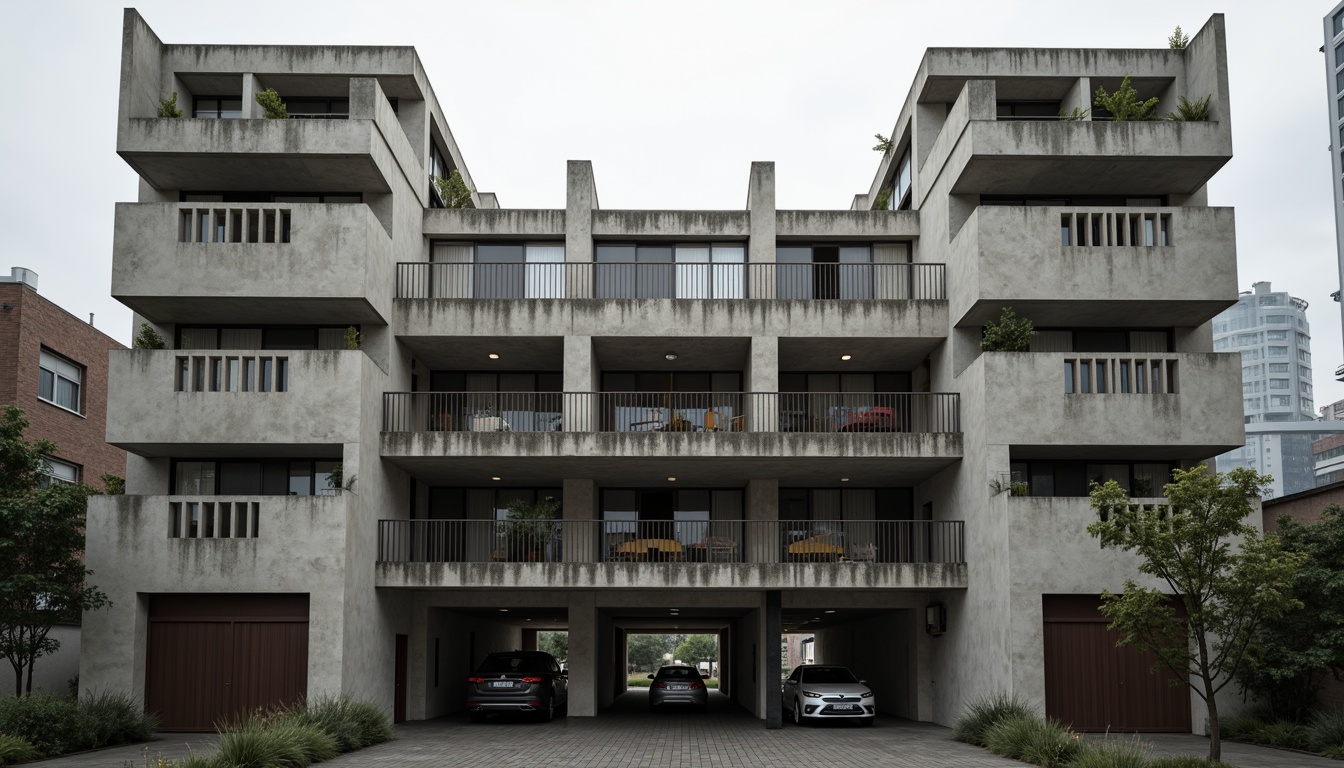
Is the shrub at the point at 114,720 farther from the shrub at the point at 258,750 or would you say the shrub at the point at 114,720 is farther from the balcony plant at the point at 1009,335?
the balcony plant at the point at 1009,335

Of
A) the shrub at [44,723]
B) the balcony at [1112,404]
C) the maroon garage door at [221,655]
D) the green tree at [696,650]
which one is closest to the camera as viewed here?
the shrub at [44,723]

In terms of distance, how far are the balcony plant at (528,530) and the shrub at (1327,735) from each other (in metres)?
15.2

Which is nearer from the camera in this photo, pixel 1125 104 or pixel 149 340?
pixel 149 340

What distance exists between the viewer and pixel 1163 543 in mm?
15984

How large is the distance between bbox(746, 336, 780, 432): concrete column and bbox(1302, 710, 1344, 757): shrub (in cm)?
1201

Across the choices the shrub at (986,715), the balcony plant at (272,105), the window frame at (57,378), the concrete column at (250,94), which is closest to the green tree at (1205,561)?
Answer: the shrub at (986,715)

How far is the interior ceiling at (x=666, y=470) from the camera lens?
997 inches

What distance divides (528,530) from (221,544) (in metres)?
6.71

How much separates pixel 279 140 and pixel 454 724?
13363 mm

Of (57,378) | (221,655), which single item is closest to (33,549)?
(221,655)

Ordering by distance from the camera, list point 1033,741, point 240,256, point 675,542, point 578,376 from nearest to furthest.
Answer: point 1033,741, point 240,256, point 675,542, point 578,376

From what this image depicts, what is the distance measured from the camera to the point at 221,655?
22438mm

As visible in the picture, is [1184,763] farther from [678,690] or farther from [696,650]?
[696,650]

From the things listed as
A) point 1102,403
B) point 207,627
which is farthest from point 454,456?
point 1102,403
